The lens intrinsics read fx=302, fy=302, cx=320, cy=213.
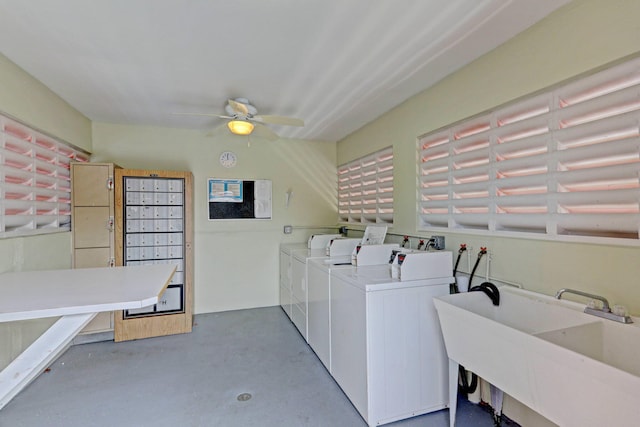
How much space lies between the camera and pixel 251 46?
2.13 meters

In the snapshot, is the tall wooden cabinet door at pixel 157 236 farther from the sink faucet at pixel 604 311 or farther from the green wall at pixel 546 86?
the sink faucet at pixel 604 311

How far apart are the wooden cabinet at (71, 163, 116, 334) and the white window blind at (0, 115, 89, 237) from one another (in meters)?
0.11

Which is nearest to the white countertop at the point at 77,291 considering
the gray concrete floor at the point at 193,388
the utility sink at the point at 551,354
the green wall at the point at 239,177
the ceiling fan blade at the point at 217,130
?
the gray concrete floor at the point at 193,388

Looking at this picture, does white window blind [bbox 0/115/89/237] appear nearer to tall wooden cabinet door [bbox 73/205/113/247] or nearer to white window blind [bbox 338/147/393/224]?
tall wooden cabinet door [bbox 73/205/113/247]

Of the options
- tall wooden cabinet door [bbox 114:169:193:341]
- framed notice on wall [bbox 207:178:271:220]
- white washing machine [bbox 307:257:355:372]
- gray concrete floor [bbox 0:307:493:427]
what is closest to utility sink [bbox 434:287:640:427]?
gray concrete floor [bbox 0:307:493:427]

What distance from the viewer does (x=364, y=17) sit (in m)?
1.81

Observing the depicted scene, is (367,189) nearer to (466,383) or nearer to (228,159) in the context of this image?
(228,159)

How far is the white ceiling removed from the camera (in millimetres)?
1726

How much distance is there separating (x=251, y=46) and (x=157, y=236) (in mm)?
2601

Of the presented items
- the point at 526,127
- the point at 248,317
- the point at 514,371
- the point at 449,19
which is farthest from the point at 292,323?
the point at 449,19

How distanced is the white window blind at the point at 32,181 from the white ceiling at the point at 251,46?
20.3 inches

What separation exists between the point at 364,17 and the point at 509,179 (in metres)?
1.41

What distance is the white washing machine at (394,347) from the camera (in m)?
1.96

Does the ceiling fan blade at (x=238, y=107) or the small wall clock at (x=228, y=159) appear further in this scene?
the small wall clock at (x=228, y=159)
